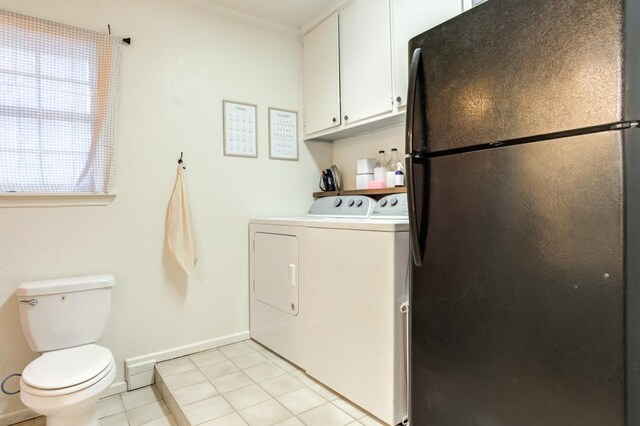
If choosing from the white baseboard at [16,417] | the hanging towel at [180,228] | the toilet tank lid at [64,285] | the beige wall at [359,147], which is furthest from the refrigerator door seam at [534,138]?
the white baseboard at [16,417]

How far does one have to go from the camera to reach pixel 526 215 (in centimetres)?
97

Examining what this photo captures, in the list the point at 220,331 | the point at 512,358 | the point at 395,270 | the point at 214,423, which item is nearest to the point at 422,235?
the point at 395,270

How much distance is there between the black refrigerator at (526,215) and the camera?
32.0 inches

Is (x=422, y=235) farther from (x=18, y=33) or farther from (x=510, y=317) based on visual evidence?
(x=18, y=33)

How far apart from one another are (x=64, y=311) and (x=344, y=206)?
5.91 ft

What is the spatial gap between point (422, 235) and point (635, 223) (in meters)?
0.58

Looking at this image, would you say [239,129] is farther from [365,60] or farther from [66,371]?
[66,371]

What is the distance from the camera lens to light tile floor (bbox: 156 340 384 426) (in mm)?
1652

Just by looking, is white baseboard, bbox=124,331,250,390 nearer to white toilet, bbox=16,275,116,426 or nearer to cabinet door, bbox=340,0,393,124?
white toilet, bbox=16,275,116,426

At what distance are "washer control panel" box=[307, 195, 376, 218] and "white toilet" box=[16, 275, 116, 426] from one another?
58.7 inches

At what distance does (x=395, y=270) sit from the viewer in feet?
4.95

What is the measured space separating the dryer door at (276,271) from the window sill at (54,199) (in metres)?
1.02

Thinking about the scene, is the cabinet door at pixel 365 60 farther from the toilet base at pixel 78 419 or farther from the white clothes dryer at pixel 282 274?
the toilet base at pixel 78 419

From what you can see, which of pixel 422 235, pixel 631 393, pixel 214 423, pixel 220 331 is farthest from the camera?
pixel 220 331
